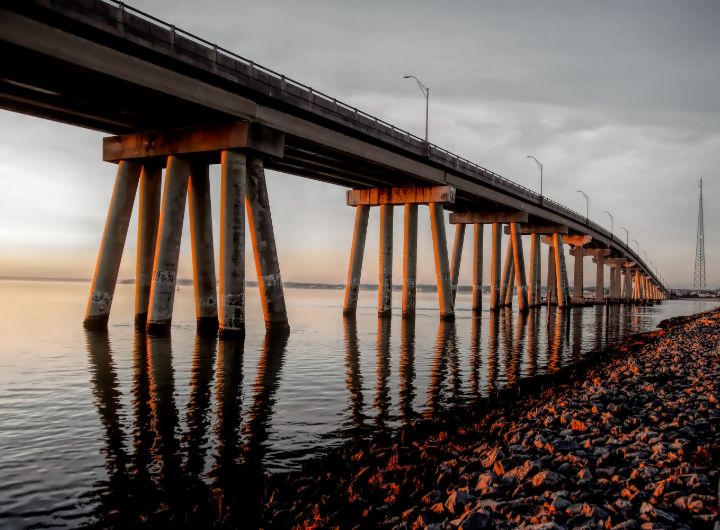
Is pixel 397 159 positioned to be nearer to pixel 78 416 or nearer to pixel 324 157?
pixel 324 157

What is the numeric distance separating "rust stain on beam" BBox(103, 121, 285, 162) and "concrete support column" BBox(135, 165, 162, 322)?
2285 millimetres

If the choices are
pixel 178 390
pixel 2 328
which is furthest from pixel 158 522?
pixel 2 328

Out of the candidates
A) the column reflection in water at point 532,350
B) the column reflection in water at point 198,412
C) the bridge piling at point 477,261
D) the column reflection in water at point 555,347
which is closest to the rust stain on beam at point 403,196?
the column reflection in water at point 532,350

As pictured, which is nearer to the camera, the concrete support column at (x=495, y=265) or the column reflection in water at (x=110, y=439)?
the column reflection in water at (x=110, y=439)

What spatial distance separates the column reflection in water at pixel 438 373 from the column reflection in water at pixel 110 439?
7111 millimetres

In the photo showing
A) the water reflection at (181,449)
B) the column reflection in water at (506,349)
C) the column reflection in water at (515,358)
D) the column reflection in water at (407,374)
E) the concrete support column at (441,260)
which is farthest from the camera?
the concrete support column at (441,260)

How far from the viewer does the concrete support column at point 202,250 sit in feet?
105

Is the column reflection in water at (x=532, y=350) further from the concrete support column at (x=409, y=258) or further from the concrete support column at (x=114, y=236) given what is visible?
the concrete support column at (x=114, y=236)

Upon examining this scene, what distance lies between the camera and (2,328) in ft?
130

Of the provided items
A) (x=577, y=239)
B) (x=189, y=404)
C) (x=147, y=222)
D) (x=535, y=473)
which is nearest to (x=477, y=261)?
(x=577, y=239)

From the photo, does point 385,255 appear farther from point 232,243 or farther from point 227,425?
point 227,425

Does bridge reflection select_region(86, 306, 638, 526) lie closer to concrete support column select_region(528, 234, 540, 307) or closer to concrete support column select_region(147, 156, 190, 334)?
concrete support column select_region(147, 156, 190, 334)

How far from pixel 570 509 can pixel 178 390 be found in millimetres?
13177

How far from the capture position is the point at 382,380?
62.2ft
